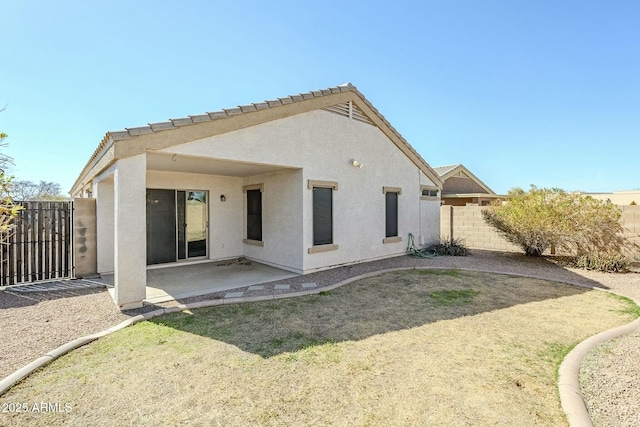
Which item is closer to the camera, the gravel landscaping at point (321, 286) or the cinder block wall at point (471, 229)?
the gravel landscaping at point (321, 286)

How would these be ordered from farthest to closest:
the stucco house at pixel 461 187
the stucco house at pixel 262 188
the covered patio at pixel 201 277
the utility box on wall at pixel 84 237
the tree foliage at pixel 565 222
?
the stucco house at pixel 461 187
the tree foliage at pixel 565 222
the utility box on wall at pixel 84 237
the covered patio at pixel 201 277
the stucco house at pixel 262 188

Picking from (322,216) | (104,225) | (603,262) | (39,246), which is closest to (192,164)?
(104,225)

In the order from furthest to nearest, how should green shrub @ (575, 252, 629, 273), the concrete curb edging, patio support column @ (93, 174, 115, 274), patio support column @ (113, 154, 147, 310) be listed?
Answer: green shrub @ (575, 252, 629, 273)
patio support column @ (93, 174, 115, 274)
patio support column @ (113, 154, 147, 310)
the concrete curb edging

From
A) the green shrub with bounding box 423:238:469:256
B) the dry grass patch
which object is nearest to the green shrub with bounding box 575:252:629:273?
the green shrub with bounding box 423:238:469:256

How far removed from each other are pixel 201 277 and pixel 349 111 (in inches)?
317

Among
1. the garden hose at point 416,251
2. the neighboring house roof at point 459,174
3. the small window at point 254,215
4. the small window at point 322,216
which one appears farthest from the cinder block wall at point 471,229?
the neighboring house roof at point 459,174

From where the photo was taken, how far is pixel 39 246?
8.95 m

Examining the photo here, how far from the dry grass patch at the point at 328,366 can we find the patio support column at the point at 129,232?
1.12 metres

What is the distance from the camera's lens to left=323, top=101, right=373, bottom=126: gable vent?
35.7 ft

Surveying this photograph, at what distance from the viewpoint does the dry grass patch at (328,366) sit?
3.22m

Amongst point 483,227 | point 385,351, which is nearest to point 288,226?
point 385,351

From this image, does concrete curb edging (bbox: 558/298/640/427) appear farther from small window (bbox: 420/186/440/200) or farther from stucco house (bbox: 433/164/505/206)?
stucco house (bbox: 433/164/505/206)

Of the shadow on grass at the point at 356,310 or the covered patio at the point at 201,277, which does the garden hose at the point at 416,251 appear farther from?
the covered patio at the point at 201,277

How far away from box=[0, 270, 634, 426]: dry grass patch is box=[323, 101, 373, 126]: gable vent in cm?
713
